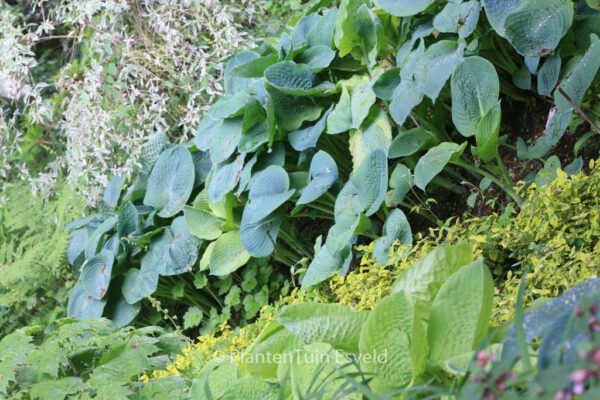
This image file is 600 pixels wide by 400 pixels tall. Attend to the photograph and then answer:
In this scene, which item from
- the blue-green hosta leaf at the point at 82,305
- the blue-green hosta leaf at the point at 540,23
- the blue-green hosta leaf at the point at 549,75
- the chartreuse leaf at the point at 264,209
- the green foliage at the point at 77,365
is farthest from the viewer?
the blue-green hosta leaf at the point at 82,305

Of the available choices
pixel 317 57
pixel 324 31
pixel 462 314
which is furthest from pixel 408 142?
pixel 462 314

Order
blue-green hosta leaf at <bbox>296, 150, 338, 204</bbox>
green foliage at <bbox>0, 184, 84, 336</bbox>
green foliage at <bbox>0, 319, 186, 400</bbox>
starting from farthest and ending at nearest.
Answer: green foliage at <bbox>0, 184, 84, 336</bbox> → blue-green hosta leaf at <bbox>296, 150, 338, 204</bbox> → green foliage at <bbox>0, 319, 186, 400</bbox>

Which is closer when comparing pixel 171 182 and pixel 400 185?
pixel 400 185

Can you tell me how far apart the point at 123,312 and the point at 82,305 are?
0.21m

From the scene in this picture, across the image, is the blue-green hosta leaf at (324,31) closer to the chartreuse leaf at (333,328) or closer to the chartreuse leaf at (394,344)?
the chartreuse leaf at (333,328)

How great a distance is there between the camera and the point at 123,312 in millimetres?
3727

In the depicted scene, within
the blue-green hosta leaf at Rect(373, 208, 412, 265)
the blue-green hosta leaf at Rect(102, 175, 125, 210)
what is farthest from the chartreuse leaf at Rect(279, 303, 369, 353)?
the blue-green hosta leaf at Rect(102, 175, 125, 210)

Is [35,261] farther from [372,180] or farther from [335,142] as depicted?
[372,180]

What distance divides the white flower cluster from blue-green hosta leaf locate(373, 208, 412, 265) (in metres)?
1.42

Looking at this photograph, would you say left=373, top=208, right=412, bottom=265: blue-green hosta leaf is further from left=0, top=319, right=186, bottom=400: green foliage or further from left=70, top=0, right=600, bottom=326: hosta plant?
left=0, top=319, right=186, bottom=400: green foliage

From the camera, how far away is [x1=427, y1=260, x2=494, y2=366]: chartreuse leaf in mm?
1600

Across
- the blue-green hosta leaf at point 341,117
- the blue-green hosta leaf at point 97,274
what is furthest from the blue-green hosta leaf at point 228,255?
the blue-green hosta leaf at point 341,117

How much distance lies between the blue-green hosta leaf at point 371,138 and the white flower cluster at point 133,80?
1.07 meters

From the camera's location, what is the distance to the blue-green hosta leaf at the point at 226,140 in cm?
346
